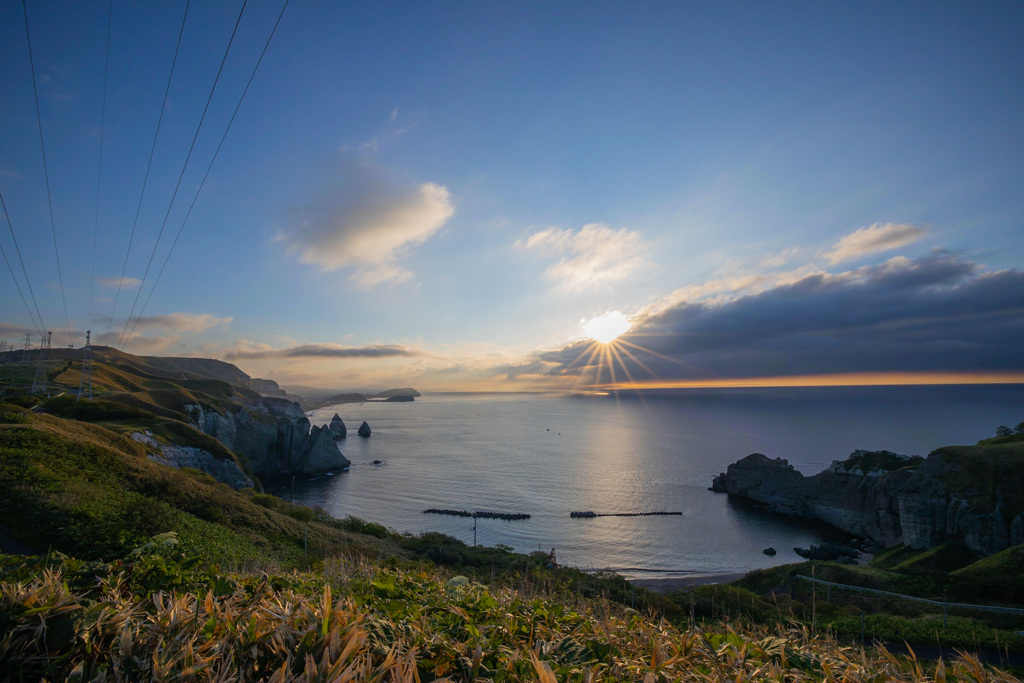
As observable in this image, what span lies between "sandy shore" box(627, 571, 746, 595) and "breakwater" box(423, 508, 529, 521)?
19.8m

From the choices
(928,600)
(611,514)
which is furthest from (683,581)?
(611,514)

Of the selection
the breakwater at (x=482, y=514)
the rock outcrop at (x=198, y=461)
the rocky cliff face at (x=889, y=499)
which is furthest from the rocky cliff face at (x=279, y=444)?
the rocky cliff face at (x=889, y=499)

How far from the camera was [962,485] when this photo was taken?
3688 cm

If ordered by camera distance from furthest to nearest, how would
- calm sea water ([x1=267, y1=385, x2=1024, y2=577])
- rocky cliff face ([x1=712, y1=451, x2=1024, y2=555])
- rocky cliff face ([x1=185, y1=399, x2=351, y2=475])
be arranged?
rocky cliff face ([x1=185, y1=399, x2=351, y2=475])
calm sea water ([x1=267, y1=385, x2=1024, y2=577])
rocky cliff face ([x1=712, y1=451, x2=1024, y2=555])

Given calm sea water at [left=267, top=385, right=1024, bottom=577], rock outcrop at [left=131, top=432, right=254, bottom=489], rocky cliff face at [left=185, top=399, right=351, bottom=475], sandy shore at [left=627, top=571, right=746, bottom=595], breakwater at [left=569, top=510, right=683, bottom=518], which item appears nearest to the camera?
sandy shore at [left=627, top=571, right=746, bottom=595]

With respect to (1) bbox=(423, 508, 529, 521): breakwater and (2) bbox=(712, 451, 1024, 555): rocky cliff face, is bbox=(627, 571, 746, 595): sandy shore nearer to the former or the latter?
(2) bbox=(712, 451, 1024, 555): rocky cliff face

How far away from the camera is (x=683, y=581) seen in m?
35.9

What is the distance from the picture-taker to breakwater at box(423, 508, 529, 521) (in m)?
51.5

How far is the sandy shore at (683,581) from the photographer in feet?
107

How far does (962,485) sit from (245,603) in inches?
2179

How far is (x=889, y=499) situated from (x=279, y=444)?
296ft

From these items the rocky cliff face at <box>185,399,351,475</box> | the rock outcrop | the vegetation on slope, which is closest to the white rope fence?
the vegetation on slope

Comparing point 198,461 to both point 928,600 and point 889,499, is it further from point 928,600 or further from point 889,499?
point 889,499

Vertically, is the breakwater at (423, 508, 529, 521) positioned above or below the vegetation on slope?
below
